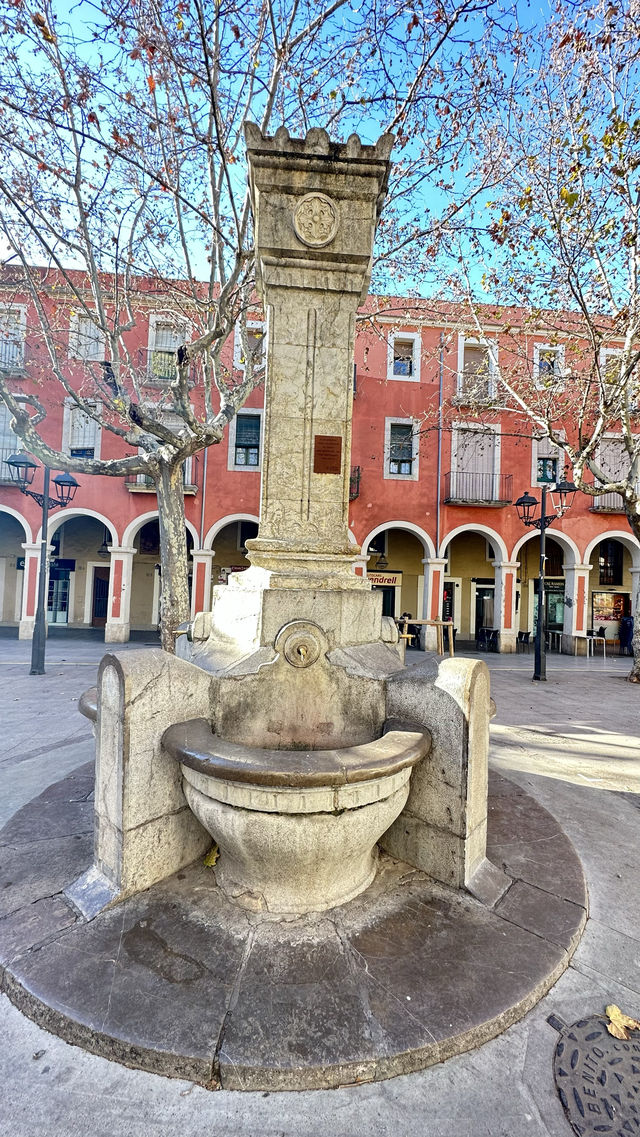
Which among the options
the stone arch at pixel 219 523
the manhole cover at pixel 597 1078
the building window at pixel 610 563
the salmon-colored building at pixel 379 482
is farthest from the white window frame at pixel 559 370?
the manhole cover at pixel 597 1078

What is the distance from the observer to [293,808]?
1.98 meters

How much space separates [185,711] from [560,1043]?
1.98 m

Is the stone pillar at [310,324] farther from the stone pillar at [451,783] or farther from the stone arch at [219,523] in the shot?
the stone arch at [219,523]

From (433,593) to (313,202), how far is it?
1389 cm

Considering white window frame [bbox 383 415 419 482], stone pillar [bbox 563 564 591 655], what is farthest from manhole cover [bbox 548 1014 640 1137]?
stone pillar [bbox 563 564 591 655]

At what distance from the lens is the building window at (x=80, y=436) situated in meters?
15.3

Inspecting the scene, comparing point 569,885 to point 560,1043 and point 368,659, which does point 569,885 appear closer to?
point 560,1043

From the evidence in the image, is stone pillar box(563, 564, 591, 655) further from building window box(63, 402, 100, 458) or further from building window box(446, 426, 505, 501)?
building window box(63, 402, 100, 458)

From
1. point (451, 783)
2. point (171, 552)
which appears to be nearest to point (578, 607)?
point (171, 552)

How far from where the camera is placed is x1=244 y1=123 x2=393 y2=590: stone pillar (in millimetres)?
3018

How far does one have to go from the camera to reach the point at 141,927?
2045 mm

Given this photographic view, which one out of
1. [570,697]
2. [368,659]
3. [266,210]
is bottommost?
[570,697]

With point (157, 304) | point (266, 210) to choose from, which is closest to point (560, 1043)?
point (266, 210)

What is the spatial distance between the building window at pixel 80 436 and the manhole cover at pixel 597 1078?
17.0 metres
